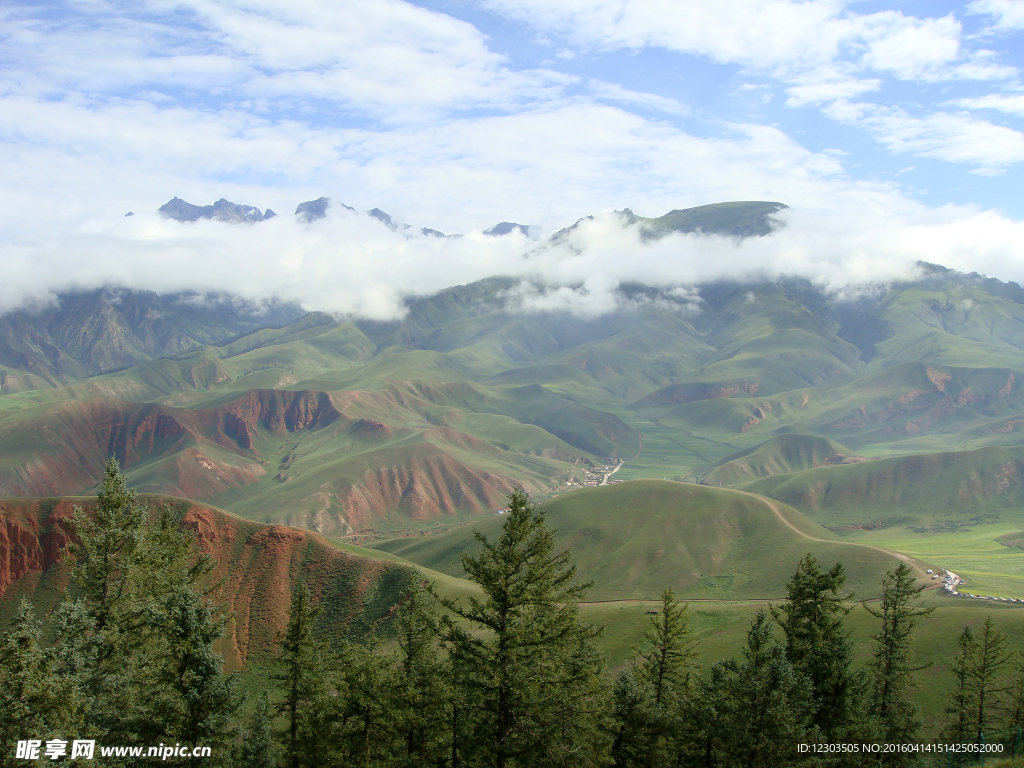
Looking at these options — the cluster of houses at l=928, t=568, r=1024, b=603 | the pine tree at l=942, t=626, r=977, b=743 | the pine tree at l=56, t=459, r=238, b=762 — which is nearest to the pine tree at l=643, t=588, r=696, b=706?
the pine tree at l=942, t=626, r=977, b=743

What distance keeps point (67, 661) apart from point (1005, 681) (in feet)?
249

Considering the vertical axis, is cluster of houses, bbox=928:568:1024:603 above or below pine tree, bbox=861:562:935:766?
below

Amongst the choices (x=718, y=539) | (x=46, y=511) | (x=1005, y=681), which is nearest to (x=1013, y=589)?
(x=718, y=539)

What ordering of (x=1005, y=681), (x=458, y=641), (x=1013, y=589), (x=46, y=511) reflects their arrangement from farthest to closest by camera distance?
(x=1013, y=589) < (x=46, y=511) < (x=1005, y=681) < (x=458, y=641)

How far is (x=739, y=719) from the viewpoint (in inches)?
1395

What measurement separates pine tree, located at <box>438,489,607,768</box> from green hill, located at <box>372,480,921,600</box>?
97.3 metres

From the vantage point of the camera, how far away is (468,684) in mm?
28109

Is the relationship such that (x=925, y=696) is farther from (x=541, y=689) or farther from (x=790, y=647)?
(x=541, y=689)

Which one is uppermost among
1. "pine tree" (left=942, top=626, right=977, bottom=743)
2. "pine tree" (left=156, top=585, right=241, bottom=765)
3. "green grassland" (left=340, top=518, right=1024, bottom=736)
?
"pine tree" (left=156, top=585, right=241, bottom=765)

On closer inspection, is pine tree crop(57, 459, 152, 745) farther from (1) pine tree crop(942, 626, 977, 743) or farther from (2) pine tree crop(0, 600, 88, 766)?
(1) pine tree crop(942, 626, 977, 743)

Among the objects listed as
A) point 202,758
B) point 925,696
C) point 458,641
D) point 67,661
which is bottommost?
point 925,696

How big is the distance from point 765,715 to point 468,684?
54.7 feet

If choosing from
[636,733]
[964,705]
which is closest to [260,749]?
[636,733]

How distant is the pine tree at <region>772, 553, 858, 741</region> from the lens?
38.5 metres
